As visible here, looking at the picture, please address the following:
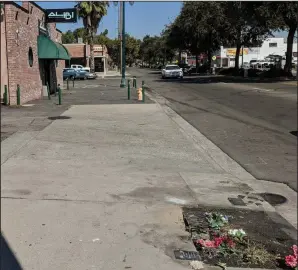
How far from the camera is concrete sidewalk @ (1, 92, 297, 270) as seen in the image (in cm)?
316

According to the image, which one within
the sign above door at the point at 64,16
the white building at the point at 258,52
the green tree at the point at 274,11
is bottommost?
the green tree at the point at 274,11

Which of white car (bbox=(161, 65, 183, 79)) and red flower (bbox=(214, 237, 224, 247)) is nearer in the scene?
red flower (bbox=(214, 237, 224, 247))

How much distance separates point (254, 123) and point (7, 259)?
174 cm

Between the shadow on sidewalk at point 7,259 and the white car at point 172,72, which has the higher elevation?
the white car at point 172,72

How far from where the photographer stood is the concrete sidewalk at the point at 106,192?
3.16m

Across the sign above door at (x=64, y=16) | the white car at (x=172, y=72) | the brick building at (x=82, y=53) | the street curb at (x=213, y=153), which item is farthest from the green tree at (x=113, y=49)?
the street curb at (x=213, y=153)

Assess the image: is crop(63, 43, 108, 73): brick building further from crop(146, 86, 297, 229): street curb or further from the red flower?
the red flower

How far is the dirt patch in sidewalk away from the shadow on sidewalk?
4.22 ft

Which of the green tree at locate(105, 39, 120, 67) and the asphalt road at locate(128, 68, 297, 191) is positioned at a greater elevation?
the green tree at locate(105, 39, 120, 67)

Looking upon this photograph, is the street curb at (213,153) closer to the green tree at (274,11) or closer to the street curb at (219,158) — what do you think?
the street curb at (219,158)

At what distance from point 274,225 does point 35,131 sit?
5.18 metres

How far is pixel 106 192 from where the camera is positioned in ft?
15.8

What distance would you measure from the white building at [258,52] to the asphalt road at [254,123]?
225 ft

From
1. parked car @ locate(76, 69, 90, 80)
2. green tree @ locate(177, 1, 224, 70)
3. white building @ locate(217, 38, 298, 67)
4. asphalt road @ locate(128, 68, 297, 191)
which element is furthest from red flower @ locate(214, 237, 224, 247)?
white building @ locate(217, 38, 298, 67)
